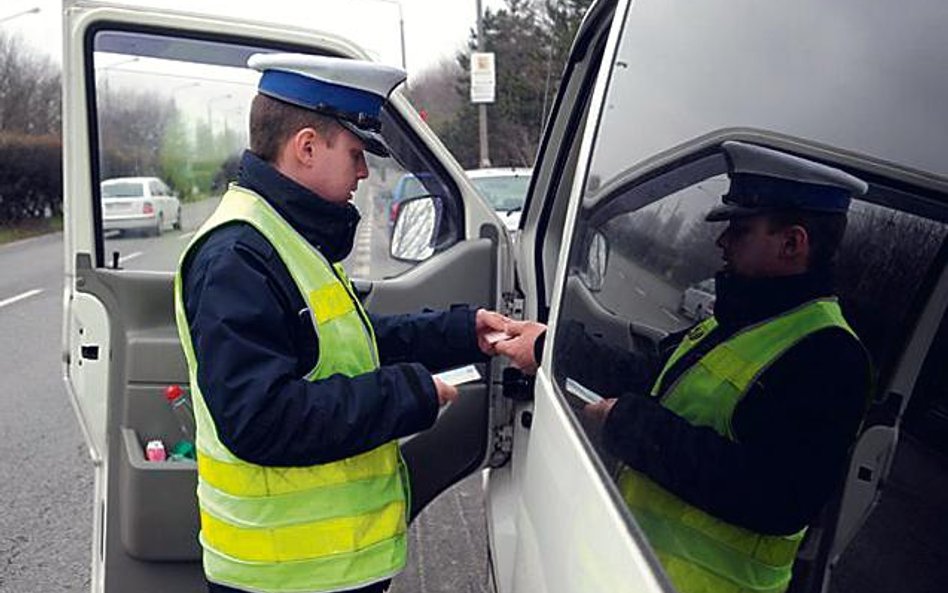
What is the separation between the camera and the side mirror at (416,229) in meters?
2.83

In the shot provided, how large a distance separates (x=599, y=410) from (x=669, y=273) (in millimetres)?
286

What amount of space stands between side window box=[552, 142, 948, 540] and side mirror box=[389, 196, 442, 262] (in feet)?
3.41

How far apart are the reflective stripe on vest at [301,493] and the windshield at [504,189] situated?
333 inches

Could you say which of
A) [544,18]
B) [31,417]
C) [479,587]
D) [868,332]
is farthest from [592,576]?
[544,18]

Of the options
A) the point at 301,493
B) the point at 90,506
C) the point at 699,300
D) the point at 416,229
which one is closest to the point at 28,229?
the point at 90,506

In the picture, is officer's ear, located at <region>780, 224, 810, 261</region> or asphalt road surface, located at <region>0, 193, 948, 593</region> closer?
asphalt road surface, located at <region>0, 193, 948, 593</region>

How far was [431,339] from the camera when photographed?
238 cm

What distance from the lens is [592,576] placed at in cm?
124

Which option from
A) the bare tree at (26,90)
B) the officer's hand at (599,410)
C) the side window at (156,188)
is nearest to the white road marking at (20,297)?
the side window at (156,188)

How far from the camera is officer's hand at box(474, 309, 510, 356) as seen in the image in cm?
237

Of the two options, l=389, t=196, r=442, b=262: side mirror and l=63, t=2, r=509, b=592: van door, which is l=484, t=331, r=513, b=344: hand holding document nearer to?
l=63, t=2, r=509, b=592: van door

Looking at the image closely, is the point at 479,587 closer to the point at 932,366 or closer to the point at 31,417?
the point at 932,366

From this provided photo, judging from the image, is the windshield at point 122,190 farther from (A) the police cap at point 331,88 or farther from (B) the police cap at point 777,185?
(B) the police cap at point 777,185

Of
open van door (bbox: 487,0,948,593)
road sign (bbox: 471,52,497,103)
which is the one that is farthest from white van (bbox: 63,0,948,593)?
road sign (bbox: 471,52,497,103)
